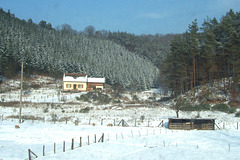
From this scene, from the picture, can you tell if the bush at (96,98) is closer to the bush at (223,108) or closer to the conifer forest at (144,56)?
the conifer forest at (144,56)

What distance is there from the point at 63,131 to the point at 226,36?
39.0 meters

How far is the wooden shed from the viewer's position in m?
27.0

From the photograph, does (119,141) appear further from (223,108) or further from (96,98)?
(96,98)

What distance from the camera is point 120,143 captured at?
67.1 ft

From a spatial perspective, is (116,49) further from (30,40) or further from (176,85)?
(176,85)

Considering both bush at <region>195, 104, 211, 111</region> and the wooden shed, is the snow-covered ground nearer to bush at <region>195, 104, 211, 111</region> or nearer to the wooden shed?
the wooden shed

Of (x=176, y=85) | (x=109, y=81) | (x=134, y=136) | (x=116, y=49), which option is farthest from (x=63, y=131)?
(x=116, y=49)

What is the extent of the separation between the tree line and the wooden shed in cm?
1681

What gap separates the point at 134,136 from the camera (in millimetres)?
23109

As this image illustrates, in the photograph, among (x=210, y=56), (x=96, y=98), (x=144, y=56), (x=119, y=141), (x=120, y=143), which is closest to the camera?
(x=120, y=143)

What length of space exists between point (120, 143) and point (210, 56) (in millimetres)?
32912

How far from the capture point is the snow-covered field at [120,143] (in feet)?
55.6

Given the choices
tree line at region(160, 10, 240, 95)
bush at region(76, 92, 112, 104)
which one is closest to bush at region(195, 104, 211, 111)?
tree line at region(160, 10, 240, 95)

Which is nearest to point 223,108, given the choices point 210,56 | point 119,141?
point 210,56
